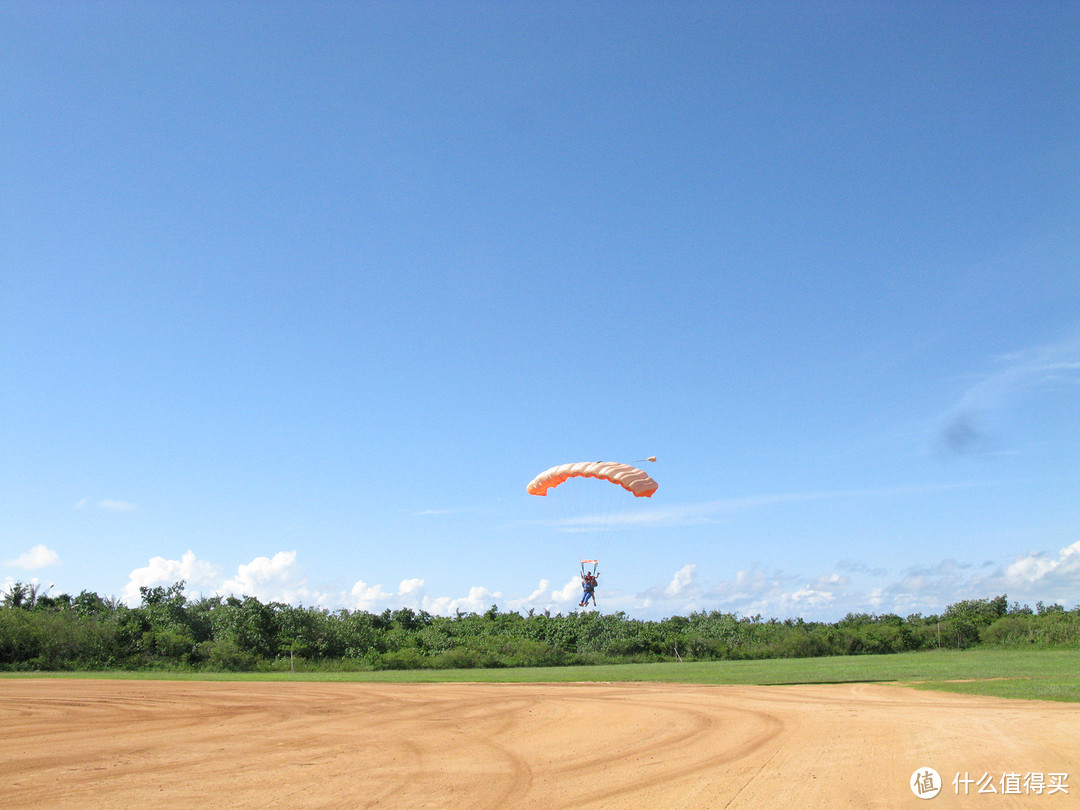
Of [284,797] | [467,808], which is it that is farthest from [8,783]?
[467,808]

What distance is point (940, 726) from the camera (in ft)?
50.1

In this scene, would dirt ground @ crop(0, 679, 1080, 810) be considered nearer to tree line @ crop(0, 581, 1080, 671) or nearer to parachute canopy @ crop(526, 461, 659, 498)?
parachute canopy @ crop(526, 461, 659, 498)

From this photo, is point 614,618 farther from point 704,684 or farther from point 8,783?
point 8,783

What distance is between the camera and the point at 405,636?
189ft

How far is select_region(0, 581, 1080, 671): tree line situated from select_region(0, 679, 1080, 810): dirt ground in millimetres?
25279

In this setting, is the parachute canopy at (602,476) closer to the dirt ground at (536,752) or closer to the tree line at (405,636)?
the dirt ground at (536,752)

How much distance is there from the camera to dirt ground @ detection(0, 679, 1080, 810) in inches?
379

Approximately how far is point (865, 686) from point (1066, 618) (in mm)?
57695

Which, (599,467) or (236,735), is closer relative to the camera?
(236,735)

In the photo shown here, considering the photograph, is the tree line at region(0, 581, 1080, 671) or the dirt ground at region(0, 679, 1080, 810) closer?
the dirt ground at region(0, 679, 1080, 810)

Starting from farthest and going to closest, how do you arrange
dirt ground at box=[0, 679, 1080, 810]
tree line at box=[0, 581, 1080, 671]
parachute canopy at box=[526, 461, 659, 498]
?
tree line at box=[0, 581, 1080, 671] < parachute canopy at box=[526, 461, 659, 498] < dirt ground at box=[0, 679, 1080, 810]

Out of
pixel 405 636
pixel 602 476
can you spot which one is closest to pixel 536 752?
pixel 602 476

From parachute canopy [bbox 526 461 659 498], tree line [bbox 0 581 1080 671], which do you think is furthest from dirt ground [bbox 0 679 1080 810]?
tree line [bbox 0 581 1080 671]

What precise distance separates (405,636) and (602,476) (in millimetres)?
35158
